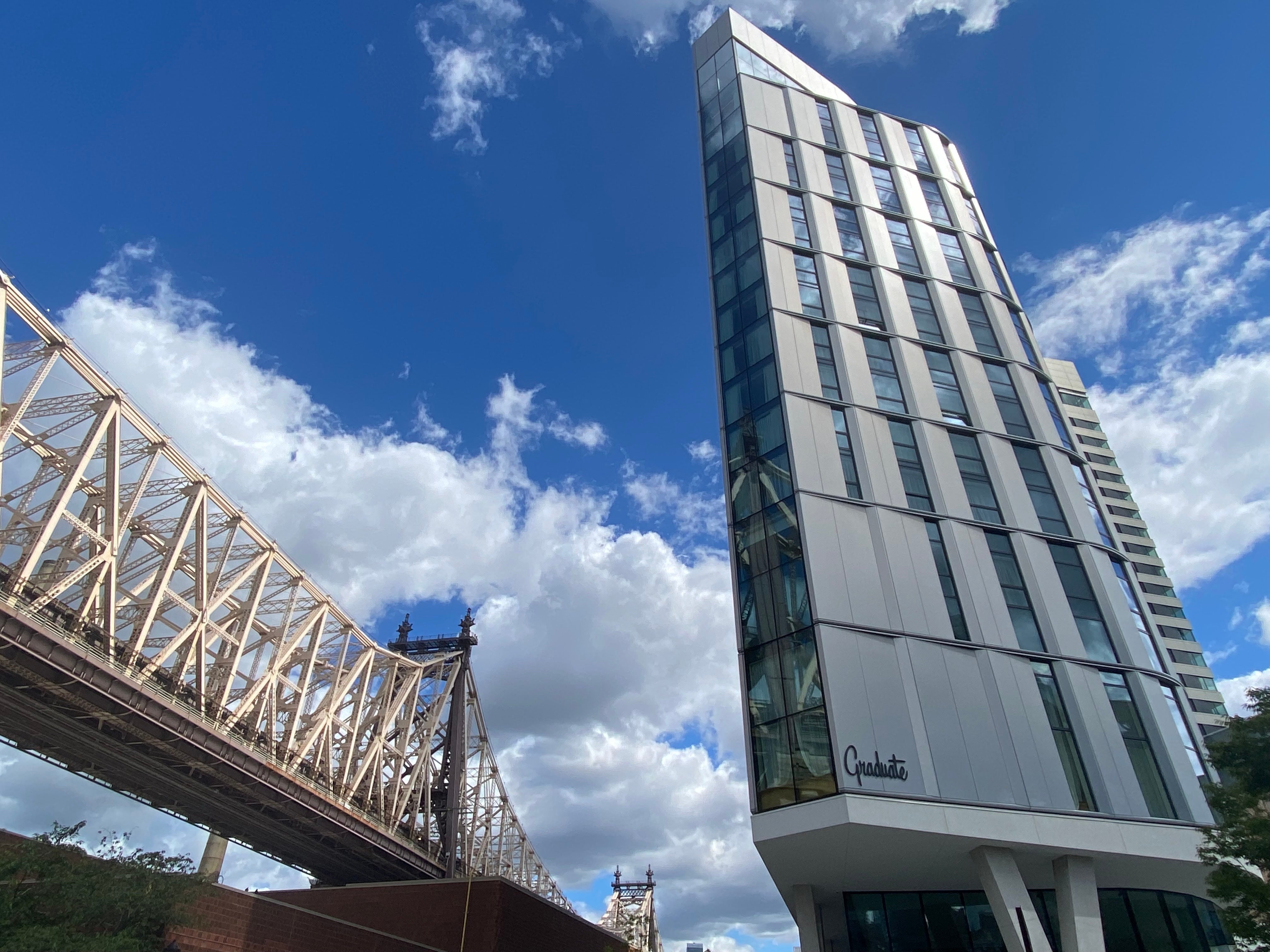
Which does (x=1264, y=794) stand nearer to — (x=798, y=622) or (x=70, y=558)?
(x=798, y=622)

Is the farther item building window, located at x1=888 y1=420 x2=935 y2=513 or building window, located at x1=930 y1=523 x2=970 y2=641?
building window, located at x1=888 y1=420 x2=935 y2=513

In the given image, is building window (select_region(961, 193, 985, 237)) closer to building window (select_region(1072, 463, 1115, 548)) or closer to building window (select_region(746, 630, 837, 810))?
building window (select_region(1072, 463, 1115, 548))

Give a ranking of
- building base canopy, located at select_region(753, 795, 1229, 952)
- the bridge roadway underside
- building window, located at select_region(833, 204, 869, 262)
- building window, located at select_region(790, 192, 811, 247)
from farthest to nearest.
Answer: building window, located at select_region(833, 204, 869, 262), building window, located at select_region(790, 192, 811, 247), the bridge roadway underside, building base canopy, located at select_region(753, 795, 1229, 952)

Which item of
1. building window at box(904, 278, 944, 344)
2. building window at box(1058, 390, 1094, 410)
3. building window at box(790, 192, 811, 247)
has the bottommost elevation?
building window at box(904, 278, 944, 344)

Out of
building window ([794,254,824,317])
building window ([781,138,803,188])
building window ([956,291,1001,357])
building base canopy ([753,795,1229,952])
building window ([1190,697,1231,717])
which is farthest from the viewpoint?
building window ([1190,697,1231,717])

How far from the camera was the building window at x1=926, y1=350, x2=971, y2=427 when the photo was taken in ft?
129

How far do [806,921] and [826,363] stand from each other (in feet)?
79.9

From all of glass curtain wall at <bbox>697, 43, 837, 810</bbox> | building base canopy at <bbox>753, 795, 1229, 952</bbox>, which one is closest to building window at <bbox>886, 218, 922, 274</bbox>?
glass curtain wall at <bbox>697, 43, 837, 810</bbox>

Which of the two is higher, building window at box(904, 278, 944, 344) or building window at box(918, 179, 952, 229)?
building window at box(918, 179, 952, 229)

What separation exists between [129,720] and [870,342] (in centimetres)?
4083

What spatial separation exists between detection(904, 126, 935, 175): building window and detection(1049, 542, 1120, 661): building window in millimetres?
28512

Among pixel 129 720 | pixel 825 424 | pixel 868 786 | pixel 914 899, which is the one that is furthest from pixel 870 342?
pixel 129 720

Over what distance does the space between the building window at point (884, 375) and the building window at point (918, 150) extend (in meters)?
18.5

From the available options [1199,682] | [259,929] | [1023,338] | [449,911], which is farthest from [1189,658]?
[259,929]
